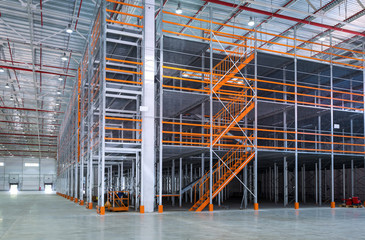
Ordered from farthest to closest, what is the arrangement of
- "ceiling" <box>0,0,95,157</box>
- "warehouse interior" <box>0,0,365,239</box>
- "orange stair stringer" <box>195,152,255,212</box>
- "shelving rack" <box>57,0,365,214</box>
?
"ceiling" <box>0,0,95,157</box>, "orange stair stringer" <box>195,152,255,212</box>, "shelving rack" <box>57,0,365,214</box>, "warehouse interior" <box>0,0,365,239</box>

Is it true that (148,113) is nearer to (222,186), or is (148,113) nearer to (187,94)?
(187,94)

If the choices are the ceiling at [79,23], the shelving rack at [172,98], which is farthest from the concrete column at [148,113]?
the ceiling at [79,23]

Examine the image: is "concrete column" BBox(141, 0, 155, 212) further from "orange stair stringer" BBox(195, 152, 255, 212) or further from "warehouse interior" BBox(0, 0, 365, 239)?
"orange stair stringer" BBox(195, 152, 255, 212)

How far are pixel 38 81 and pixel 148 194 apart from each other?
21.0 metres

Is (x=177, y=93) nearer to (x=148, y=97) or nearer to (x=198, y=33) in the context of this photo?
(x=148, y=97)

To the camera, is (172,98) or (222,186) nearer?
(222,186)

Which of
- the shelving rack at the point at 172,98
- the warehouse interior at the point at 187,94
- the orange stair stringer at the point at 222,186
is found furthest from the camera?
the orange stair stringer at the point at 222,186

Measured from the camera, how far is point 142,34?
16688 mm

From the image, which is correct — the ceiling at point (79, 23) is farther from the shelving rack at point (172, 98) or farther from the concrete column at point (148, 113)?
the concrete column at point (148, 113)

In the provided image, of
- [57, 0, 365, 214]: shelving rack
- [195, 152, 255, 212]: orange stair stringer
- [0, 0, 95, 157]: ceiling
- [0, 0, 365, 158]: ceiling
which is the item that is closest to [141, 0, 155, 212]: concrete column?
[57, 0, 365, 214]: shelving rack

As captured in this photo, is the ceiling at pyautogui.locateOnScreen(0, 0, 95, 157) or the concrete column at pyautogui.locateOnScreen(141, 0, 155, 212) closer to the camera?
the concrete column at pyautogui.locateOnScreen(141, 0, 155, 212)

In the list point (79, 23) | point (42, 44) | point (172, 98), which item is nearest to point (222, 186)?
point (172, 98)

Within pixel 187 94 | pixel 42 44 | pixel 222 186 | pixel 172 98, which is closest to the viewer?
pixel 187 94

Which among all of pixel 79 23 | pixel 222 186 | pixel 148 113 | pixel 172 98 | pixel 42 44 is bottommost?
pixel 222 186
